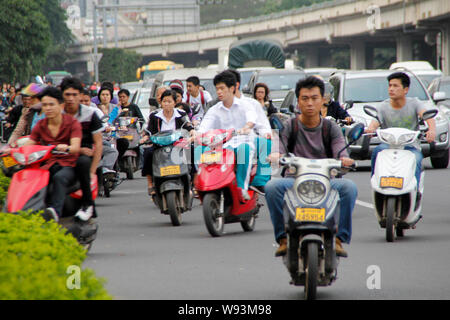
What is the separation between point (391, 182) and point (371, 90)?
1101cm

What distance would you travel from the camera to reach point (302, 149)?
742 centimetres

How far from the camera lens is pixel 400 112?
10.4 m

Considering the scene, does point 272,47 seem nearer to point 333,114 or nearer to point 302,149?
point 333,114

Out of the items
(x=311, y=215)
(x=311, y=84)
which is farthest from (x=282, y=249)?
(x=311, y=84)

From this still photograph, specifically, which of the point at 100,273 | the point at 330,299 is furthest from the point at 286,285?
the point at 100,273

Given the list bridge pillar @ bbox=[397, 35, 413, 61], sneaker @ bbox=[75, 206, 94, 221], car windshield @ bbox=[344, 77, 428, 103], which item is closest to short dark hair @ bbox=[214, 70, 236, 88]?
sneaker @ bbox=[75, 206, 94, 221]

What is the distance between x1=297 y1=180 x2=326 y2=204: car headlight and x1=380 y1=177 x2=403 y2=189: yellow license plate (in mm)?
3068

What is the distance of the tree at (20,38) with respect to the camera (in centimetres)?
4372

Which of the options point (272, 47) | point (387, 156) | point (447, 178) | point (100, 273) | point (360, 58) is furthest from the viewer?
point (360, 58)

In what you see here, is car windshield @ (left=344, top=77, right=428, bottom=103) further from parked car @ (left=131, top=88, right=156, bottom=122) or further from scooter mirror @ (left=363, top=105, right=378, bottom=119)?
scooter mirror @ (left=363, top=105, right=378, bottom=119)

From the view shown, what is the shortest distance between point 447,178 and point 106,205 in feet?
20.5

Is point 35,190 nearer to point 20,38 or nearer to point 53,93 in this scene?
point 53,93

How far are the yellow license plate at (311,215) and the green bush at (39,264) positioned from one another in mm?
1469
